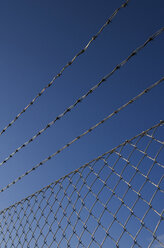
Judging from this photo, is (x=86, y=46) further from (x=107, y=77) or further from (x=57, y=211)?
(x=57, y=211)

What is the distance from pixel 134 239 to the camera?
2.61 meters

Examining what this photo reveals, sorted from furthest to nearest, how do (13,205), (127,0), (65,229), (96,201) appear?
1. (13,205)
2. (65,229)
3. (96,201)
4. (127,0)

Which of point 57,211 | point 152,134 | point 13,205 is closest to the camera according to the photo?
point 152,134

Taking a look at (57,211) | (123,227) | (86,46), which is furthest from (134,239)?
(86,46)

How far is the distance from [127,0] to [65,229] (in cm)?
237

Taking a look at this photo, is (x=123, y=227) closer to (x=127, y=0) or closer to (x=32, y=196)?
(x=32, y=196)

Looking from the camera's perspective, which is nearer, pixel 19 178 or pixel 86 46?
pixel 86 46

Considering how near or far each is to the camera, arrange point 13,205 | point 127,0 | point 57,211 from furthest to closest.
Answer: point 13,205, point 57,211, point 127,0

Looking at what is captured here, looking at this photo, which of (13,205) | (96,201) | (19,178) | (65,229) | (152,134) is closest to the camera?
(152,134)

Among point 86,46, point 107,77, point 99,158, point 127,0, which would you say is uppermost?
point 127,0

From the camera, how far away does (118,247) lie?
271cm

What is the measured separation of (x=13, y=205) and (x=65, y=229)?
4.06 ft

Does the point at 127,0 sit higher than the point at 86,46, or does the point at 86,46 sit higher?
the point at 127,0

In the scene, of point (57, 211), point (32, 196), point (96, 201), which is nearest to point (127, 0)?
point (96, 201)
